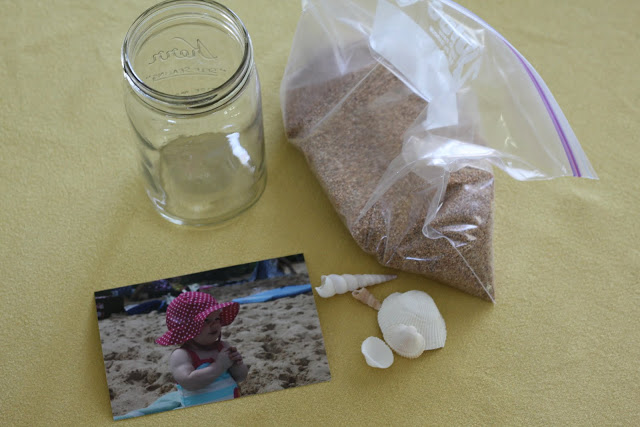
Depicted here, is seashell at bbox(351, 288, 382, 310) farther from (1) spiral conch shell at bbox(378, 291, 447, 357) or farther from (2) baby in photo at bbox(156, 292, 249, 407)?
(2) baby in photo at bbox(156, 292, 249, 407)

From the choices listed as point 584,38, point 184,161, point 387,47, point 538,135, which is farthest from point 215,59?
point 584,38

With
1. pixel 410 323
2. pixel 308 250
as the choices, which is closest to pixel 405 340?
pixel 410 323

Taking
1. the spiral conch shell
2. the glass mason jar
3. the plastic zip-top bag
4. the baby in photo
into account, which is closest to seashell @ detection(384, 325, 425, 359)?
the spiral conch shell

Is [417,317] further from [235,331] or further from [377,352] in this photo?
[235,331]

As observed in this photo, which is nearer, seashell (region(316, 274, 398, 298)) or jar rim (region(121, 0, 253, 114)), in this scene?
jar rim (region(121, 0, 253, 114))

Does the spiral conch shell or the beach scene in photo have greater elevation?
the spiral conch shell

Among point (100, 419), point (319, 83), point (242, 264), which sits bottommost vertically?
point (100, 419)

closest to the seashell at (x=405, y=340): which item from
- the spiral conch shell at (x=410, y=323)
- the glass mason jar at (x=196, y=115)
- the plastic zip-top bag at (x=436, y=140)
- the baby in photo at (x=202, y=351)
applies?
the spiral conch shell at (x=410, y=323)

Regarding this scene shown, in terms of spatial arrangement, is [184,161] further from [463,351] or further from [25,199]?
[463,351]
